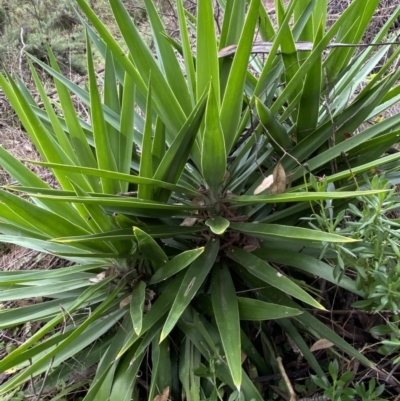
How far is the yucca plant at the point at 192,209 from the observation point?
3.23ft

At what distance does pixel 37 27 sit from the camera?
13.8ft

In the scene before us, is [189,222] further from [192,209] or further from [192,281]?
[192,281]

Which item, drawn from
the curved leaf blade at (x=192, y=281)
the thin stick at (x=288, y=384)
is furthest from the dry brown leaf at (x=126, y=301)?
the thin stick at (x=288, y=384)

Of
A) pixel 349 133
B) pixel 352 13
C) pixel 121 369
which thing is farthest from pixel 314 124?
pixel 121 369

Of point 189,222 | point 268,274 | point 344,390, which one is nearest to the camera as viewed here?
point 344,390

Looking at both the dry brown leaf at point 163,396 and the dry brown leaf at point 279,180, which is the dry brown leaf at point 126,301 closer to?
the dry brown leaf at point 163,396

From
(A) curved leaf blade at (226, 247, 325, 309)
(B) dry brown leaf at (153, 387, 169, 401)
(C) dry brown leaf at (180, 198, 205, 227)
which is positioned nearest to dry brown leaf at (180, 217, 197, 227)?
(C) dry brown leaf at (180, 198, 205, 227)

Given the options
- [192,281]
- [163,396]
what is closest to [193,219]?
[192,281]

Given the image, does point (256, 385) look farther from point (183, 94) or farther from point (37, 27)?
point (37, 27)

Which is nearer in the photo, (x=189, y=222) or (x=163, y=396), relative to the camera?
(x=163, y=396)

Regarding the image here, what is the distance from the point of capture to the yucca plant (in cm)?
98

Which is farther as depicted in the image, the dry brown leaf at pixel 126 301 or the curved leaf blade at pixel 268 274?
the dry brown leaf at pixel 126 301

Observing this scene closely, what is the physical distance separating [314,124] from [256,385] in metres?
0.77

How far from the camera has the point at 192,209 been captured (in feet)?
3.60
